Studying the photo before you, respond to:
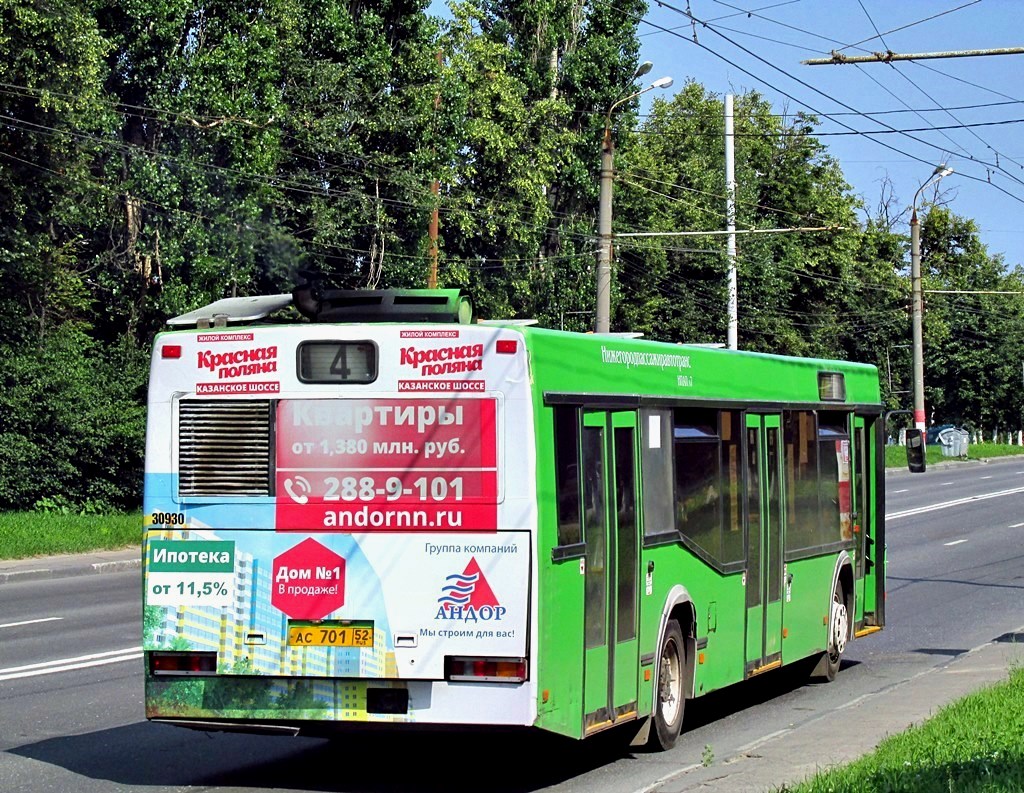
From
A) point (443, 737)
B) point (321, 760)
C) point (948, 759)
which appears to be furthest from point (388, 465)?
point (948, 759)

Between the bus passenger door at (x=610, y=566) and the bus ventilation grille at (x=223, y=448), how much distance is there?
5.69 feet

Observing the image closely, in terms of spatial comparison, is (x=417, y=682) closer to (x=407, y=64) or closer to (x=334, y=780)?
(x=334, y=780)

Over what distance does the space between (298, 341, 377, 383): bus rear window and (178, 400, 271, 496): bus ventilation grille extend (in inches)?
13.8

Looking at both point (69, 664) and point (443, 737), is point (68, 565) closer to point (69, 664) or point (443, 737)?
point (69, 664)

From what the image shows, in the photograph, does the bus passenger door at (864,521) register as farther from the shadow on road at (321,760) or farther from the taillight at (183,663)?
the taillight at (183,663)

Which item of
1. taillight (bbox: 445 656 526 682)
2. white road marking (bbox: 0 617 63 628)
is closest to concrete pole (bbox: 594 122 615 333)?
white road marking (bbox: 0 617 63 628)

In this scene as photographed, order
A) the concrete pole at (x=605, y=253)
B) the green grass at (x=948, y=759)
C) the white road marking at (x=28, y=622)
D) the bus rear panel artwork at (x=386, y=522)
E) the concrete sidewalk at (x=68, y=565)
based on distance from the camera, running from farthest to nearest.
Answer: the concrete pole at (x=605, y=253) → the concrete sidewalk at (x=68, y=565) → the white road marking at (x=28, y=622) → the bus rear panel artwork at (x=386, y=522) → the green grass at (x=948, y=759)

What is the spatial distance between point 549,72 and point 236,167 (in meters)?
18.7

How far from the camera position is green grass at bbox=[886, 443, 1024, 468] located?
59.8 m

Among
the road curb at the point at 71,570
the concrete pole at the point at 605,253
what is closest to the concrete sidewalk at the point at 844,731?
the concrete pole at the point at 605,253

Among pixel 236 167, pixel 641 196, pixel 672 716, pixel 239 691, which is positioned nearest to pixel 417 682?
pixel 239 691

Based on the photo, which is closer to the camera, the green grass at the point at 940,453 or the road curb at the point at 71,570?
the road curb at the point at 71,570

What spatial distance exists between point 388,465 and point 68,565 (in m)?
16.1

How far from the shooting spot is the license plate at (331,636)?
807 centimetres
